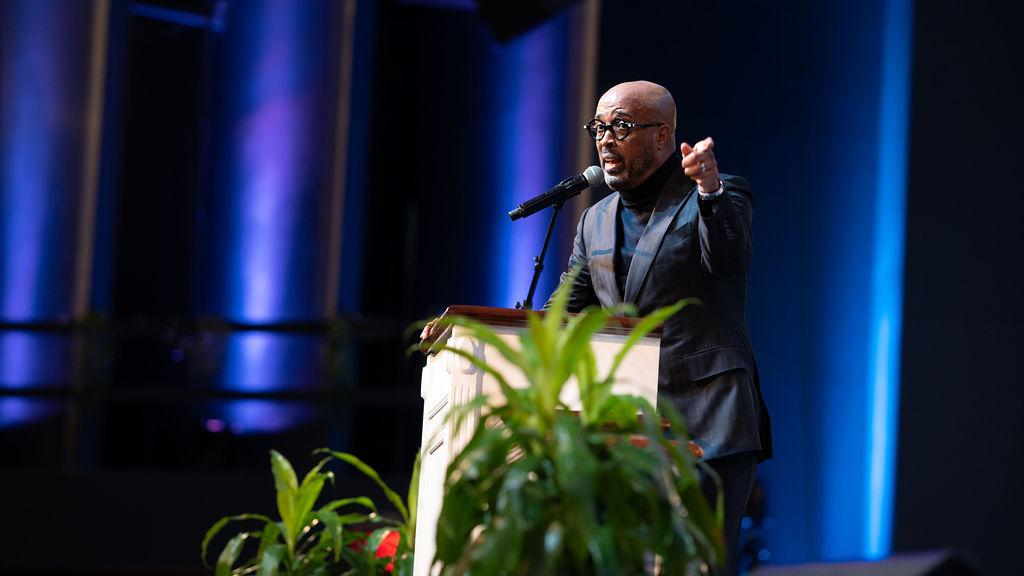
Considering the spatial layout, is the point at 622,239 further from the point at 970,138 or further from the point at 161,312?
the point at 161,312

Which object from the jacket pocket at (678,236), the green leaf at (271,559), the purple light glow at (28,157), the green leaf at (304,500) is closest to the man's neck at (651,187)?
the jacket pocket at (678,236)

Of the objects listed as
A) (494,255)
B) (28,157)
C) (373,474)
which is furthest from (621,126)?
(28,157)

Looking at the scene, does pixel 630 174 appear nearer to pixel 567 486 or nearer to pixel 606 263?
pixel 606 263

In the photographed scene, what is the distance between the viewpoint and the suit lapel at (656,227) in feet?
8.51

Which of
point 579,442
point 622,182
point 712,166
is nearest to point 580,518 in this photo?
point 579,442

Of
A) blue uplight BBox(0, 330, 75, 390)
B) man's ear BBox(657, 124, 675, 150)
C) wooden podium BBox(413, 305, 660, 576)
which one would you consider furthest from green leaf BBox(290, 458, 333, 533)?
blue uplight BBox(0, 330, 75, 390)

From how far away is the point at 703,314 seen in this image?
257cm

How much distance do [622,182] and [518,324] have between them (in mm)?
582

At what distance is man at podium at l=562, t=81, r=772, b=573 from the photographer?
2.43m

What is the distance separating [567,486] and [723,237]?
844 mm

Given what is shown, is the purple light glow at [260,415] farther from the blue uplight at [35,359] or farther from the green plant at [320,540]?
the green plant at [320,540]

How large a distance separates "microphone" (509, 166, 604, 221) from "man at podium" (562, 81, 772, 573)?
15 cm

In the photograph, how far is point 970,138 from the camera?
4641 millimetres

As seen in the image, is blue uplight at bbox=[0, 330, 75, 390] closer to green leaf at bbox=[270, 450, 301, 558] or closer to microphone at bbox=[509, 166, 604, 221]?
green leaf at bbox=[270, 450, 301, 558]
